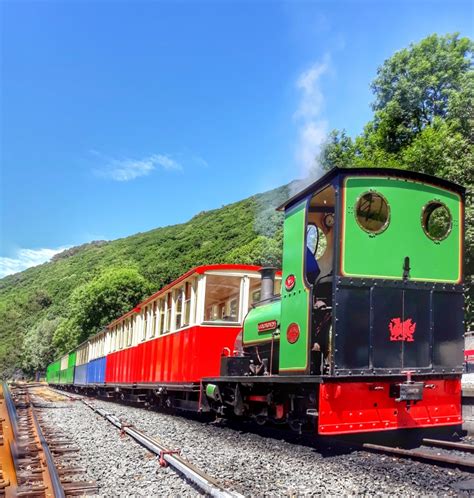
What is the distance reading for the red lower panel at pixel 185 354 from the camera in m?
9.43

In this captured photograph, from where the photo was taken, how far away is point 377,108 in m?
23.0

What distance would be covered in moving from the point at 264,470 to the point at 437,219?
3866 mm

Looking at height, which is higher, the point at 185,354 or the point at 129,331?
the point at 129,331

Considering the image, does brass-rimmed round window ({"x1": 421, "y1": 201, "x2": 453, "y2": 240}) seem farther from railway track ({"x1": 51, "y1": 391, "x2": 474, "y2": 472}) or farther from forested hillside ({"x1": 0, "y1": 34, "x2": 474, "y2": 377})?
forested hillside ({"x1": 0, "y1": 34, "x2": 474, "y2": 377})

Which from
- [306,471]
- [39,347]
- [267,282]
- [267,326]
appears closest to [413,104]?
[267,282]

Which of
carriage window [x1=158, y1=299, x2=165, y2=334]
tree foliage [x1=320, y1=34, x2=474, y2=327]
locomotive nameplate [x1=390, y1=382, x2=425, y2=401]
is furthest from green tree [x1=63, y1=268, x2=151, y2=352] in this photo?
locomotive nameplate [x1=390, y1=382, x2=425, y2=401]

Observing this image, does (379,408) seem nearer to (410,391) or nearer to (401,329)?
(410,391)

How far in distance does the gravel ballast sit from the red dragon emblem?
130 cm

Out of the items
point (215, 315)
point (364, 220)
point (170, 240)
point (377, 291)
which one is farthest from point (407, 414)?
point (170, 240)

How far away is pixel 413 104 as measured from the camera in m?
21.4

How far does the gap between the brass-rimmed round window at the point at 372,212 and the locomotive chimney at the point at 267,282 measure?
286cm

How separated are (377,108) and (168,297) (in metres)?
15.3

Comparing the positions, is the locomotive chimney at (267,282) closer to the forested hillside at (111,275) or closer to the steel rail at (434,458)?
the steel rail at (434,458)

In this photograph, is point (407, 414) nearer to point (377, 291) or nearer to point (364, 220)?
point (377, 291)
